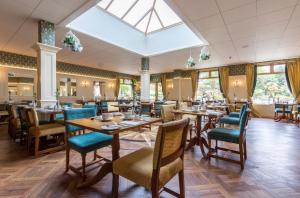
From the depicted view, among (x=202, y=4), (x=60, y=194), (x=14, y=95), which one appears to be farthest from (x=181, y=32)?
(x=14, y=95)

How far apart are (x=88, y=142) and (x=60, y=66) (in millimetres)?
7551

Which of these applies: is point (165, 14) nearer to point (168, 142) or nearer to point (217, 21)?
point (217, 21)

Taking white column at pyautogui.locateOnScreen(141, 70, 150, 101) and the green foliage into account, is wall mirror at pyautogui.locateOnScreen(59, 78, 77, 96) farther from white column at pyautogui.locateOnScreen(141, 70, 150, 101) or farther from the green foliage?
the green foliage

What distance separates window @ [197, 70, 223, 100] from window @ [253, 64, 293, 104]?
6.35 feet

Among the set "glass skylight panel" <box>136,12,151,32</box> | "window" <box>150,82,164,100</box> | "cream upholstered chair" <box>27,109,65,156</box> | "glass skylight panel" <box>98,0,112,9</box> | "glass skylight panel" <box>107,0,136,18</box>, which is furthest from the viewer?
"window" <box>150,82,164,100</box>

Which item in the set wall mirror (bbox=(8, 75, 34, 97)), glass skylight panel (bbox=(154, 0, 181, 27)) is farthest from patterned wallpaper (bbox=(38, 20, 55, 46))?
wall mirror (bbox=(8, 75, 34, 97))

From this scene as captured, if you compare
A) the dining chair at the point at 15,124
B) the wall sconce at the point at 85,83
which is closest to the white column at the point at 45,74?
the dining chair at the point at 15,124

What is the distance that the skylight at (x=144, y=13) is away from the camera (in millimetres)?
4949

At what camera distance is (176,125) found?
1.21m

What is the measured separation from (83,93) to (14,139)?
569cm

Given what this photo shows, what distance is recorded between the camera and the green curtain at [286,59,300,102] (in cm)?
705

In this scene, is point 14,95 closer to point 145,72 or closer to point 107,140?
point 145,72

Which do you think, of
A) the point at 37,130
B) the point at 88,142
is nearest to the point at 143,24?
the point at 37,130

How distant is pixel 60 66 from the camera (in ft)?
26.2
